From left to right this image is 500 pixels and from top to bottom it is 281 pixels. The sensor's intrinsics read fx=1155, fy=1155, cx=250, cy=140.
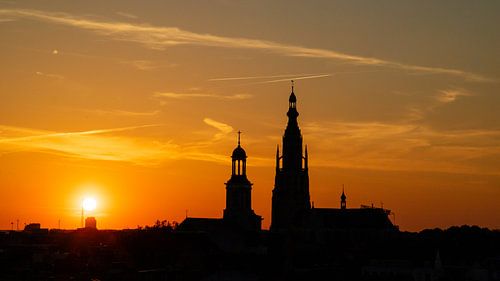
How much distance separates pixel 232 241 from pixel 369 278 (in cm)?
2926

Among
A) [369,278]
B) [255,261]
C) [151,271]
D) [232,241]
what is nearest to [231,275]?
[151,271]

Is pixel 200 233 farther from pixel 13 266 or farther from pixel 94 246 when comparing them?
pixel 13 266

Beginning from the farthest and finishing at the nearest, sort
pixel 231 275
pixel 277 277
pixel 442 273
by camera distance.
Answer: pixel 442 273 → pixel 277 277 → pixel 231 275

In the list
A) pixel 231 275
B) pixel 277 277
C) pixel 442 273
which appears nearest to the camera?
pixel 231 275

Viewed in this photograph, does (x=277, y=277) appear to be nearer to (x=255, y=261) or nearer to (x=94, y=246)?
(x=255, y=261)

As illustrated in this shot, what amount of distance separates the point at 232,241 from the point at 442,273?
127 ft

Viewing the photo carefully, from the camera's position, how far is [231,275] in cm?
14800

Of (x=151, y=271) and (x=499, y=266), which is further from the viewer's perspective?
(x=499, y=266)

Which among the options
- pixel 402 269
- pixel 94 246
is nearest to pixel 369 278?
pixel 402 269

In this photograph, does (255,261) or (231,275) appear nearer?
(231,275)

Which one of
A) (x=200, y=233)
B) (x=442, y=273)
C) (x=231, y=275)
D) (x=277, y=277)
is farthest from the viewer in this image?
(x=200, y=233)

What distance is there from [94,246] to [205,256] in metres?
33.3

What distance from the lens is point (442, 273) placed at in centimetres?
17712

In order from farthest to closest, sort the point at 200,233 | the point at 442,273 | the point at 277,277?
the point at 200,233 → the point at 442,273 → the point at 277,277
